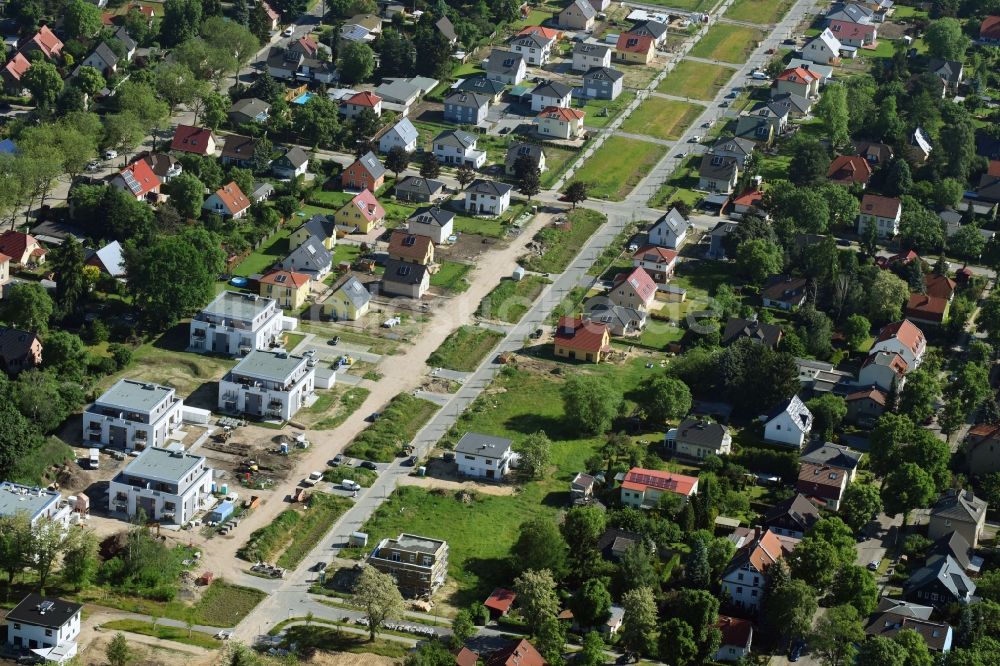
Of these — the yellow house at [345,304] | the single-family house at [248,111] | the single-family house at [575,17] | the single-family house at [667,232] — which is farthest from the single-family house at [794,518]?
the single-family house at [575,17]

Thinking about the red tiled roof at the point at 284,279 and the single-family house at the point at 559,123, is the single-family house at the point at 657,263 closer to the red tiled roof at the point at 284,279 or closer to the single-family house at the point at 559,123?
the red tiled roof at the point at 284,279

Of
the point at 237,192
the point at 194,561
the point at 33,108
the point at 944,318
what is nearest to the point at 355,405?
the point at 194,561

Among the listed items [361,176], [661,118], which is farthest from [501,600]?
Result: [661,118]

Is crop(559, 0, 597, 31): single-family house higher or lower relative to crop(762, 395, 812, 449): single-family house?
higher

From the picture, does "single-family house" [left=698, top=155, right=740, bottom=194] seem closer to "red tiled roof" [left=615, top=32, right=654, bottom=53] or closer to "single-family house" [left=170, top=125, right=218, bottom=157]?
"red tiled roof" [left=615, top=32, right=654, bottom=53]

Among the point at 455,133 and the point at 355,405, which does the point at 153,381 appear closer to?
the point at 355,405

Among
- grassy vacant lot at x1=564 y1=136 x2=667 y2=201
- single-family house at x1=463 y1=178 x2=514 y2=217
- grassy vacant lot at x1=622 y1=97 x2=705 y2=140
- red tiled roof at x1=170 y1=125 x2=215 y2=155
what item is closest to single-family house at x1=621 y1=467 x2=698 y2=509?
single-family house at x1=463 y1=178 x2=514 y2=217
